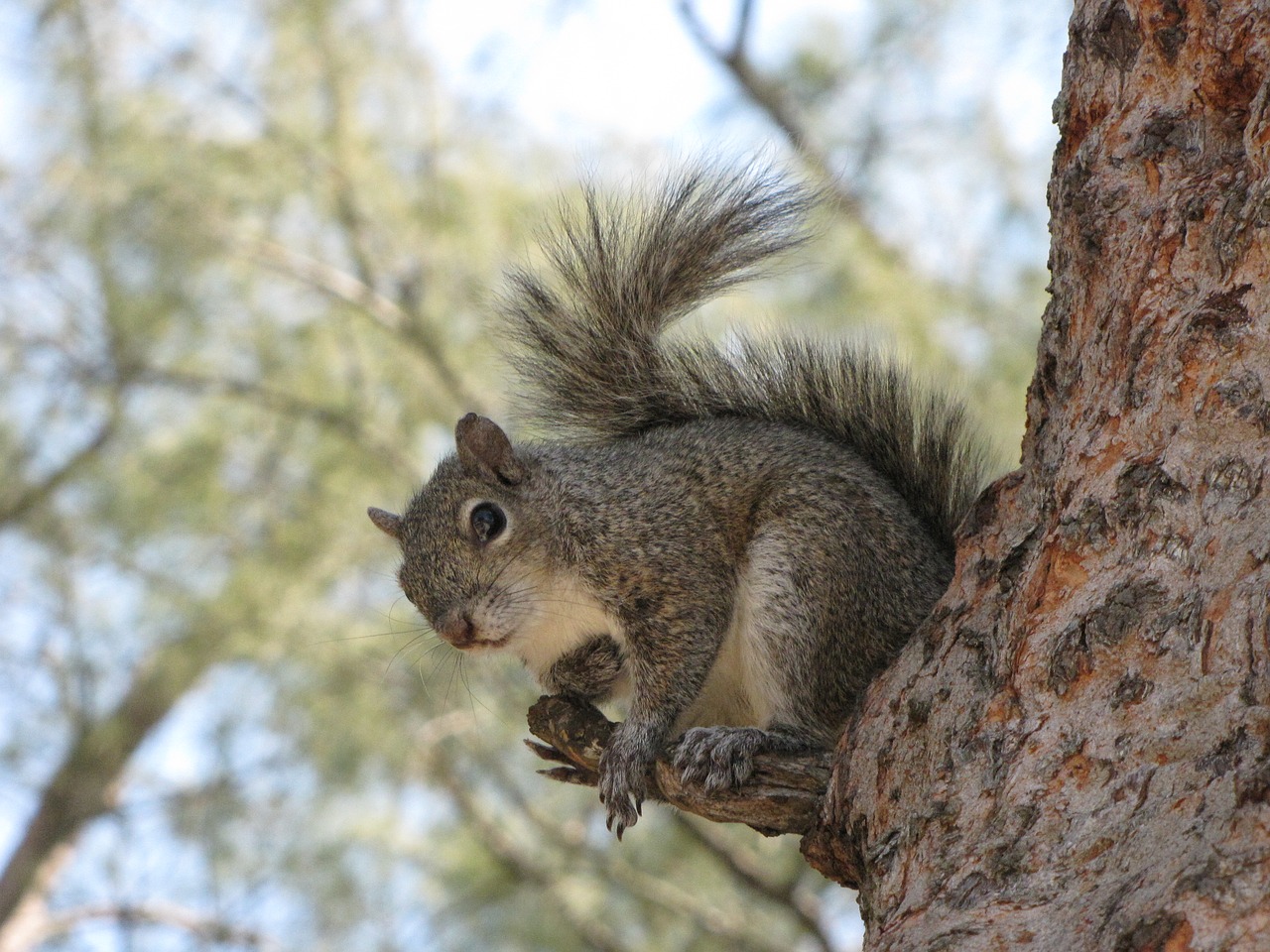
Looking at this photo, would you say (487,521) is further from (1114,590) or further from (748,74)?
(748,74)

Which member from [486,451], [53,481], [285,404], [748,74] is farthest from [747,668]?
[53,481]

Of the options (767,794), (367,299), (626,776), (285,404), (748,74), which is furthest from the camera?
(285,404)

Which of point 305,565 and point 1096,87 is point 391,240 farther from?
point 1096,87

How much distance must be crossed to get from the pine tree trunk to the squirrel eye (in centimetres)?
64

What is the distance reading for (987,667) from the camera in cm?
134

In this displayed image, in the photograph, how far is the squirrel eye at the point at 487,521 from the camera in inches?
74.6

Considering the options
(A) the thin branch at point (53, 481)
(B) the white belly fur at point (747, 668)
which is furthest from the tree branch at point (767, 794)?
(A) the thin branch at point (53, 481)

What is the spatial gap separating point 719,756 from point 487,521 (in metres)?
0.53

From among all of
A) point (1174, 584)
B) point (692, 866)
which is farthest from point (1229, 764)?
point (692, 866)

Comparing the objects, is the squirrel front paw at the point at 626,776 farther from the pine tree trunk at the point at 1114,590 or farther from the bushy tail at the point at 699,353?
the bushy tail at the point at 699,353

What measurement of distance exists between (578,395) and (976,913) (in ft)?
3.44

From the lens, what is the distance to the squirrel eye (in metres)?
1.90

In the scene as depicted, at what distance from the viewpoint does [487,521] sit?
1.90 m

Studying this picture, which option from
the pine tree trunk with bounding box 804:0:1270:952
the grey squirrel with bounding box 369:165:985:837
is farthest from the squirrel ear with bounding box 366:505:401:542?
the pine tree trunk with bounding box 804:0:1270:952
